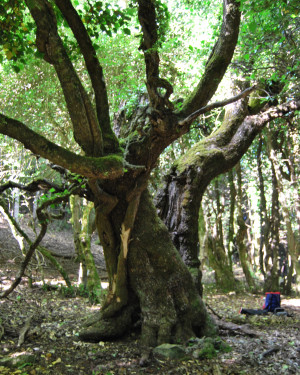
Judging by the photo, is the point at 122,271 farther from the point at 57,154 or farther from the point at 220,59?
the point at 220,59

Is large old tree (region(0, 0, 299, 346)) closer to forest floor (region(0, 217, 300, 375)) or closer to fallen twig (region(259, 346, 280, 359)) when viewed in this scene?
forest floor (region(0, 217, 300, 375))

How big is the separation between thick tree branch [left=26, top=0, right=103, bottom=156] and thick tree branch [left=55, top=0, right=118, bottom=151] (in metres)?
0.43

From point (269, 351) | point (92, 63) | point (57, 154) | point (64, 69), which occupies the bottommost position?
point (269, 351)

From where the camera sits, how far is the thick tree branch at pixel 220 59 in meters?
4.85

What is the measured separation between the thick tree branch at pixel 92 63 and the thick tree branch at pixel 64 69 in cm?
43

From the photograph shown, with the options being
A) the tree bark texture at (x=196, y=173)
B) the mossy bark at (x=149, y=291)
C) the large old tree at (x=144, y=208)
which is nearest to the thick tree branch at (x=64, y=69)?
the large old tree at (x=144, y=208)

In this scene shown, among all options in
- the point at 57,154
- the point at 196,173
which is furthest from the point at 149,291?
the point at 57,154

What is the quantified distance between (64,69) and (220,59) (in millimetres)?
2444

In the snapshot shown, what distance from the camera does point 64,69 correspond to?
3729 mm

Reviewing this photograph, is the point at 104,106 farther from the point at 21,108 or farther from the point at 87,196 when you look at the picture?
the point at 21,108

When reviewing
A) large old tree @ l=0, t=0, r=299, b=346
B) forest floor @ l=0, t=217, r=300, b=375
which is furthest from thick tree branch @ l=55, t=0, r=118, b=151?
forest floor @ l=0, t=217, r=300, b=375

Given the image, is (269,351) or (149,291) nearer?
(269,351)

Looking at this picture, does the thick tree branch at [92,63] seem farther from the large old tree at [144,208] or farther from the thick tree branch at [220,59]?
→ the thick tree branch at [220,59]

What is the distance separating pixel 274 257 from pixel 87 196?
8577 millimetres
